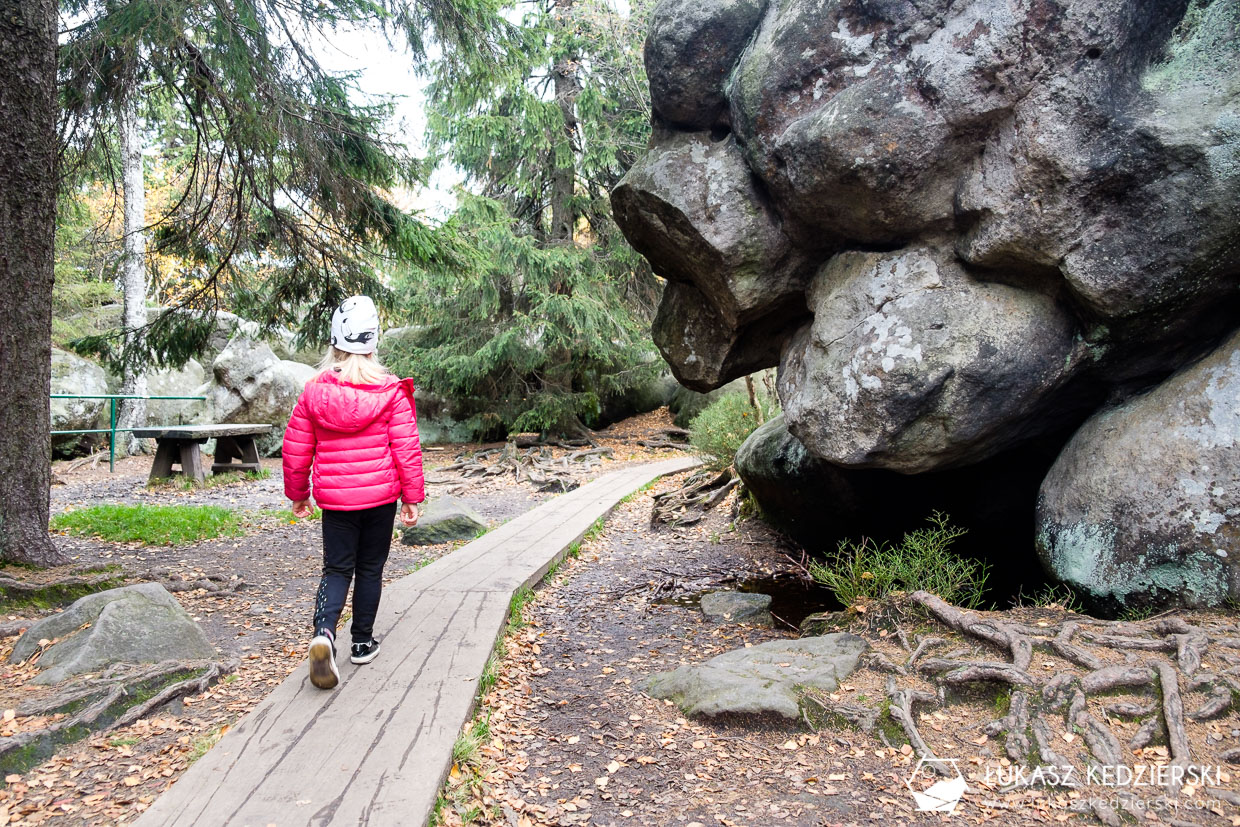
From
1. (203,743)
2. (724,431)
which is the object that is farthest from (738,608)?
(724,431)

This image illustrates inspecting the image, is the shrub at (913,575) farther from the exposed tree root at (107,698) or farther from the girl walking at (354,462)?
the exposed tree root at (107,698)

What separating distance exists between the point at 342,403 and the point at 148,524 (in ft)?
16.5

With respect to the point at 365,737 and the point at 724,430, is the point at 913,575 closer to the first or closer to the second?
the point at 365,737

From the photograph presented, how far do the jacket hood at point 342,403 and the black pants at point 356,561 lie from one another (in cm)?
47

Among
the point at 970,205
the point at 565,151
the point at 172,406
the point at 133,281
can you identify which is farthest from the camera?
the point at 172,406

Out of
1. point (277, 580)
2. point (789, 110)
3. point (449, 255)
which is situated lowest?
point (277, 580)

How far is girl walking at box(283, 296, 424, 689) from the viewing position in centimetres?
369

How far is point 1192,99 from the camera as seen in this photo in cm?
365

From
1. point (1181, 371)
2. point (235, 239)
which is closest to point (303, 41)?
point (235, 239)

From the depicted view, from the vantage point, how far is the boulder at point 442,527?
7.50 metres

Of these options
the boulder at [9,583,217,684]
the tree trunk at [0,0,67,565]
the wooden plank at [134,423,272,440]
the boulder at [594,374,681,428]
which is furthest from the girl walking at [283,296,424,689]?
the boulder at [594,374,681,428]

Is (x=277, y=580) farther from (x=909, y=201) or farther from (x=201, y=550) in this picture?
(x=909, y=201)

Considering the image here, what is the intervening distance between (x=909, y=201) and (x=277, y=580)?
562cm

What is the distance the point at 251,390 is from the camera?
50.3 ft
